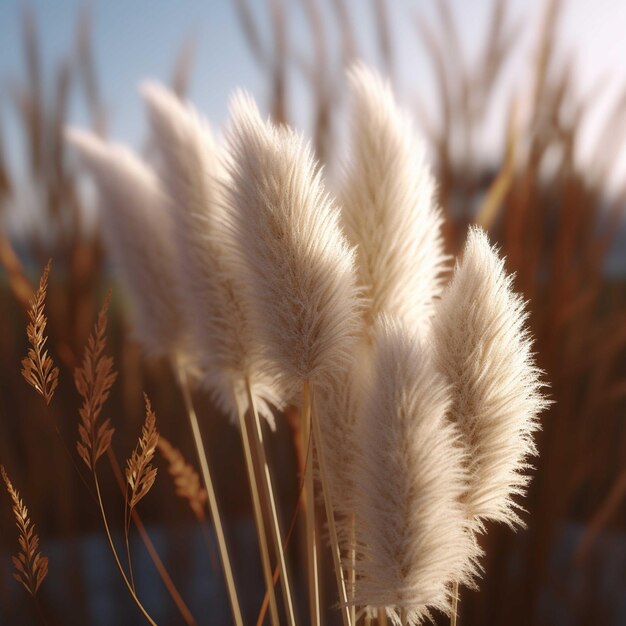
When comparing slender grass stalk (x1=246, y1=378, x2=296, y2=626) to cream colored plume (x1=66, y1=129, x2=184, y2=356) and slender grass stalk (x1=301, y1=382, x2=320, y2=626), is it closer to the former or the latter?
slender grass stalk (x1=301, y1=382, x2=320, y2=626)

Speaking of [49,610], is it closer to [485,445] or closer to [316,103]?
[316,103]

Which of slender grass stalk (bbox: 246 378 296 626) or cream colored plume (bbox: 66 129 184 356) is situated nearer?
slender grass stalk (bbox: 246 378 296 626)

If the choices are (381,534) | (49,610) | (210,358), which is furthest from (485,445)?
(49,610)

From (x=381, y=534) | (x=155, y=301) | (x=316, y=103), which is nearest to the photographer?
(x=381, y=534)


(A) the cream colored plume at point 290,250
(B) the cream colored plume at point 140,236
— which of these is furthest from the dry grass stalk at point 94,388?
(B) the cream colored plume at point 140,236

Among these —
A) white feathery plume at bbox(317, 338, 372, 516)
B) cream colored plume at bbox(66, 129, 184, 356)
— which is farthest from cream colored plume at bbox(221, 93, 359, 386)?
cream colored plume at bbox(66, 129, 184, 356)

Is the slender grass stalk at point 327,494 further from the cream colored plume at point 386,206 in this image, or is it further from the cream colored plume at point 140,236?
the cream colored plume at point 140,236
